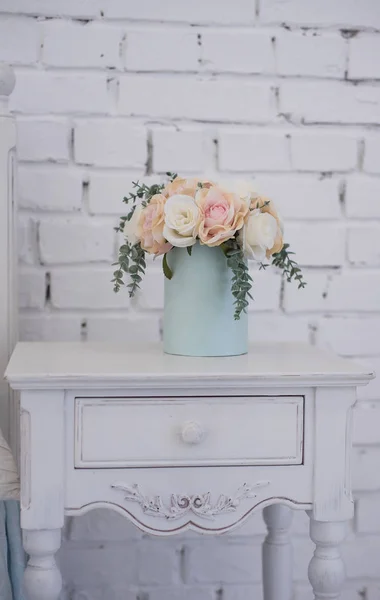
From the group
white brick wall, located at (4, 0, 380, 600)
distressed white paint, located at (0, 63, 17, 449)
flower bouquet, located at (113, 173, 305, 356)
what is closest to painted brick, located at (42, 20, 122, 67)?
white brick wall, located at (4, 0, 380, 600)

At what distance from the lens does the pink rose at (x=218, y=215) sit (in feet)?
3.71

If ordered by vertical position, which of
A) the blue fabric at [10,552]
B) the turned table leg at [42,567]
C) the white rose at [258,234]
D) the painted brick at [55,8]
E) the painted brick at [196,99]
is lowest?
the blue fabric at [10,552]

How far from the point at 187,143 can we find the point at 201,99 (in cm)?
9

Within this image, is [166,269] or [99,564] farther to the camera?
[99,564]

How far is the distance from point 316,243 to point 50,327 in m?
0.56

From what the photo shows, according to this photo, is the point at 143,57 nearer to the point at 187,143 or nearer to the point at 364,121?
A: the point at 187,143

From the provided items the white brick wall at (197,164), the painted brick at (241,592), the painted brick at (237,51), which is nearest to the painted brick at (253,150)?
the white brick wall at (197,164)

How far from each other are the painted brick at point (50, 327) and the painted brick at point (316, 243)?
18.2 inches

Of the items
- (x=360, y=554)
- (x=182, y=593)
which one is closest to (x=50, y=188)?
(x=182, y=593)

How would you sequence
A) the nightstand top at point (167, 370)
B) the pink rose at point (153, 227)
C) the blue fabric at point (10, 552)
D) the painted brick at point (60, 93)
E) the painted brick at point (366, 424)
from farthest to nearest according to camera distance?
the painted brick at point (366, 424) → the painted brick at point (60, 93) → the blue fabric at point (10, 552) → the pink rose at point (153, 227) → the nightstand top at point (167, 370)

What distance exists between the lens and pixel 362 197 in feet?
5.35

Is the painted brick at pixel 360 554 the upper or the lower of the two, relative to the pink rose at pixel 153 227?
lower

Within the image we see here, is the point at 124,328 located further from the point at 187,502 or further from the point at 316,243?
the point at 187,502

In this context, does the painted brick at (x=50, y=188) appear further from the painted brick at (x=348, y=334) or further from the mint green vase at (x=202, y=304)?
the painted brick at (x=348, y=334)
